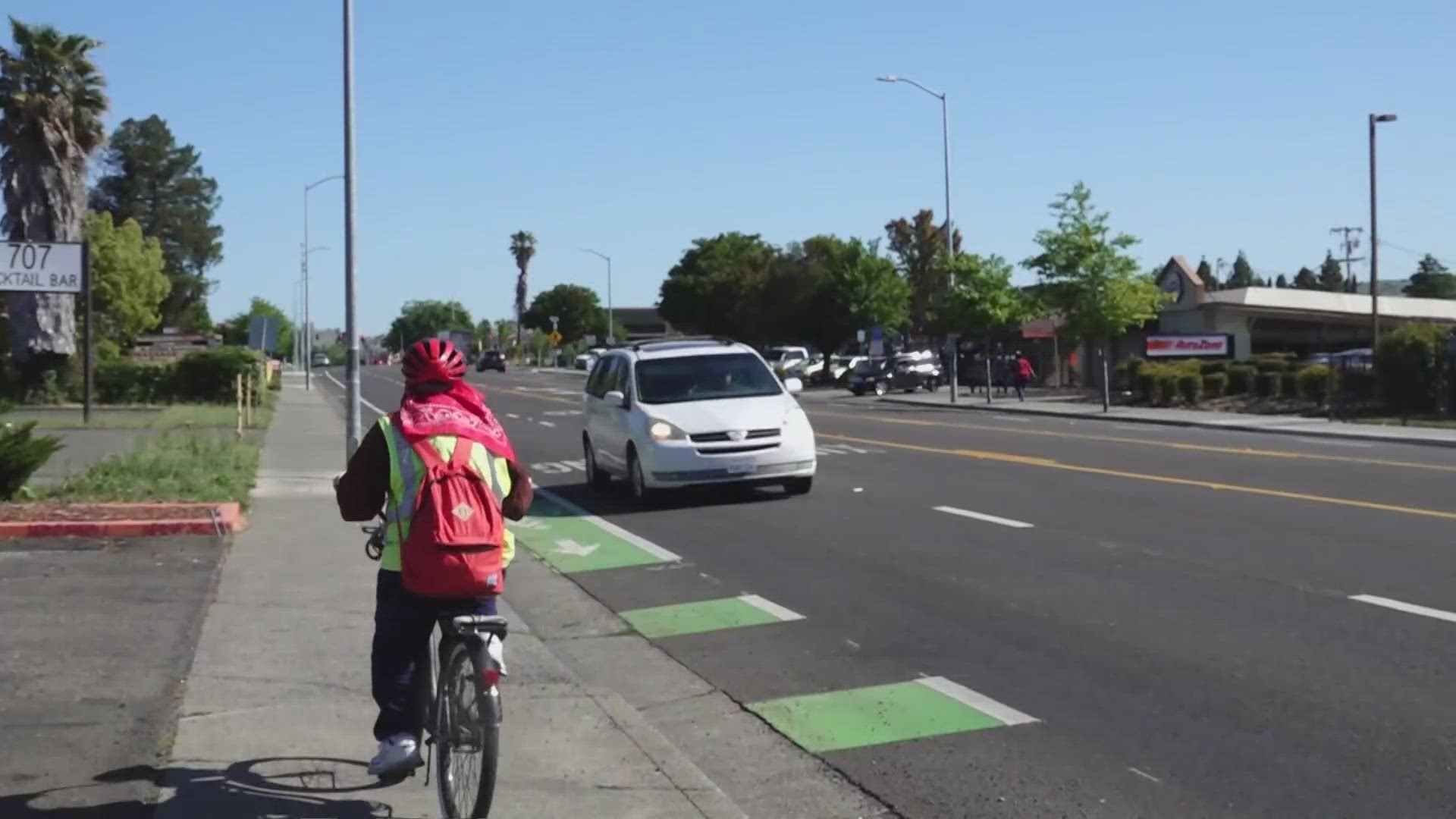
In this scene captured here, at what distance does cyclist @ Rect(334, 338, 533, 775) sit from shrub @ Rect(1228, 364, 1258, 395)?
38.8 meters

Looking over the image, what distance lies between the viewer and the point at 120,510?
14.5 m

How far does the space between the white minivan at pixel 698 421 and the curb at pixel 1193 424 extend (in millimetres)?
13972

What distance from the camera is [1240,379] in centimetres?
4294

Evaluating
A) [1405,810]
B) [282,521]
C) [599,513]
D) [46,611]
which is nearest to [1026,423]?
[599,513]

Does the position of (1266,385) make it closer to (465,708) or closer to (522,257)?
(465,708)

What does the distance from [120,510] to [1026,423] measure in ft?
77.4

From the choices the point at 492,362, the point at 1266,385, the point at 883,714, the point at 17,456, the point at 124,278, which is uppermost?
the point at 124,278

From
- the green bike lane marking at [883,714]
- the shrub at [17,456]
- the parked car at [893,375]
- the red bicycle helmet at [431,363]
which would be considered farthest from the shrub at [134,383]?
the red bicycle helmet at [431,363]

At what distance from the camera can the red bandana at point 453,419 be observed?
5852 millimetres

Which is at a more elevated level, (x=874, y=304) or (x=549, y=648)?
(x=874, y=304)

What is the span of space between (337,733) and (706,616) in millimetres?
3889

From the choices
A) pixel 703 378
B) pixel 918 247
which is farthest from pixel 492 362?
pixel 703 378

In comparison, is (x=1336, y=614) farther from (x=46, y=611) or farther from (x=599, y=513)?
(x=599, y=513)

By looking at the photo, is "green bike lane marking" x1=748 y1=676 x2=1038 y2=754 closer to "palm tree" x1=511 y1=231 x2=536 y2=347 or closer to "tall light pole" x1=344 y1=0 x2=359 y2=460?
"tall light pole" x1=344 y1=0 x2=359 y2=460
